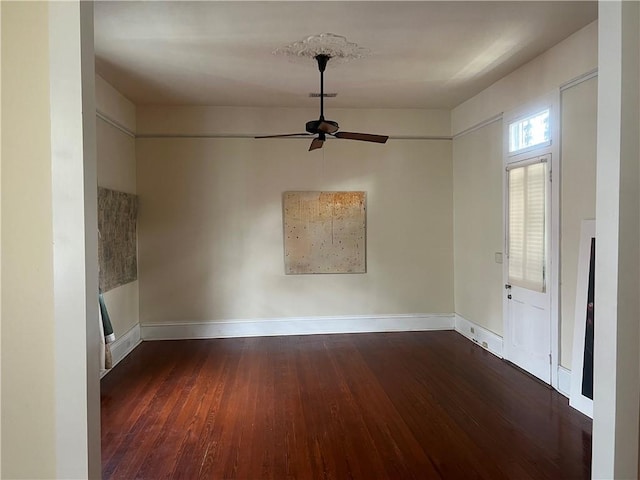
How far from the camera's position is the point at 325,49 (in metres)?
3.50

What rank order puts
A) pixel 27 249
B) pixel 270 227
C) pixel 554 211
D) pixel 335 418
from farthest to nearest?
1. pixel 270 227
2. pixel 554 211
3. pixel 335 418
4. pixel 27 249

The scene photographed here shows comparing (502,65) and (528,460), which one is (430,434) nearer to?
(528,460)

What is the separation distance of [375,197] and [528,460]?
146 inches

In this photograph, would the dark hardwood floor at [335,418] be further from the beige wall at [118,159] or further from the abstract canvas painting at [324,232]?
the abstract canvas painting at [324,232]

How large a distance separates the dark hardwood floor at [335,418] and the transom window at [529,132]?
2.31 m

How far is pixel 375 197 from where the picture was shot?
5.63m

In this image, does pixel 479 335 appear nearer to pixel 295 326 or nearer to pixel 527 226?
pixel 527 226

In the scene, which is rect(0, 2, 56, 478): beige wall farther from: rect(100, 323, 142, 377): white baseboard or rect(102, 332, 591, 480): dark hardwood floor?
rect(100, 323, 142, 377): white baseboard

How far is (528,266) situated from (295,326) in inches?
120

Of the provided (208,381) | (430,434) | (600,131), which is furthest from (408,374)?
(600,131)

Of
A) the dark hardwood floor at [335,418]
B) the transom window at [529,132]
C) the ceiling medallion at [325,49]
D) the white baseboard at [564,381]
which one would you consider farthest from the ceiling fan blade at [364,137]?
the white baseboard at [564,381]

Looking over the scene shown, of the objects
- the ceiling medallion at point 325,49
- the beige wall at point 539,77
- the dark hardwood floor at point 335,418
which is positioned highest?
the ceiling medallion at point 325,49

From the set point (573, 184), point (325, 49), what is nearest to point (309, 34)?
point (325, 49)

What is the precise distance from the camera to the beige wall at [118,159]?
165 inches
